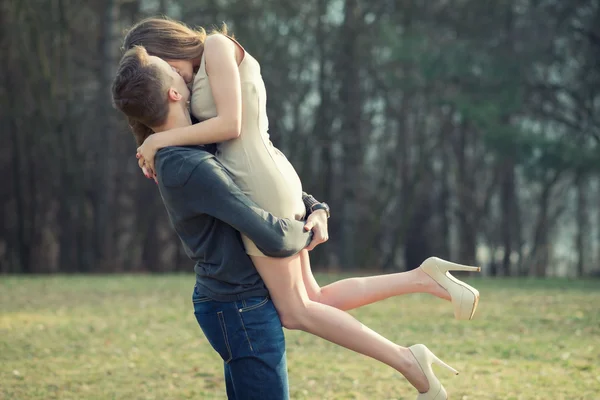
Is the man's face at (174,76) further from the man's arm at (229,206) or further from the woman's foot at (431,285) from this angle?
the woman's foot at (431,285)

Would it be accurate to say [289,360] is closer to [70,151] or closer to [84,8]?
[70,151]

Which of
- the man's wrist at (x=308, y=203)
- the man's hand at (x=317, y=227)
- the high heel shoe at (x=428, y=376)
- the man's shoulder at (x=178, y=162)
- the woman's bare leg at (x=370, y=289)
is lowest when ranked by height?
the high heel shoe at (x=428, y=376)

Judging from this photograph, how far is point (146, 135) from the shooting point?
3.39 metres

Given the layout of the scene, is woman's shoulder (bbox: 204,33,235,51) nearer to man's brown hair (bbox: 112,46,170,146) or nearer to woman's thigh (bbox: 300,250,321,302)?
man's brown hair (bbox: 112,46,170,146)

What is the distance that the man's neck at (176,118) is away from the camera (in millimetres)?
3197

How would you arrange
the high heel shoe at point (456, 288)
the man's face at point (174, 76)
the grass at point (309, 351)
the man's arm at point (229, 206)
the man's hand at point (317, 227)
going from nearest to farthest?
the man's arm at point (229, 206)
the man's face at point (174, 76)
the man's hand at point (317, 227)
the high heel shoe at point (456, 288)
the grass at point (309, 351)

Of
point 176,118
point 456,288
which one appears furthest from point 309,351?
point 176,118

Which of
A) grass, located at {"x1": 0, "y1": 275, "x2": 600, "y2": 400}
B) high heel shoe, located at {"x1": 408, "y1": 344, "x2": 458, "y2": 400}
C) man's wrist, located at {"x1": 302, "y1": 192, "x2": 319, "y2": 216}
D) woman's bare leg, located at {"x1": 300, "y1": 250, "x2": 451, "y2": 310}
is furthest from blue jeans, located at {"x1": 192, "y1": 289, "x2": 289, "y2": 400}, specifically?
grass, located at {"x1": 0, "y1": 275, "x2": 600, "y2": 400}

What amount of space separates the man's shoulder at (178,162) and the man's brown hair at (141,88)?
17 cm

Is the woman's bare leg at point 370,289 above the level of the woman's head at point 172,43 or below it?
below

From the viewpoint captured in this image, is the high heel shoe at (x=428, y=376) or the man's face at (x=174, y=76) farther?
the high heel shoe at (x=428, y=376)

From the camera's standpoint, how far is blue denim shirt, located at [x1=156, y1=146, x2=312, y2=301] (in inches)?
119

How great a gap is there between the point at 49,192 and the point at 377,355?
16.6 meters

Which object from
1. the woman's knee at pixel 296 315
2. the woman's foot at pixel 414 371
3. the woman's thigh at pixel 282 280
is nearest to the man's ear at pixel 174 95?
the woman's thigh at pixel 282 280
